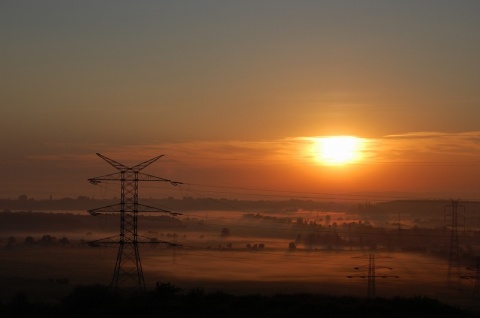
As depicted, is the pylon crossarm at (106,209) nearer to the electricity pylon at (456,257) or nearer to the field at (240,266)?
the field at (240,266)

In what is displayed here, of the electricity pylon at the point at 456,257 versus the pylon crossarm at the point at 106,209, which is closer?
the pylon crossarm at the point at 106,209

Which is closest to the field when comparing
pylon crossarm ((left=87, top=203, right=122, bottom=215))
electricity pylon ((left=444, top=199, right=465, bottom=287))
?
electricity pylon ((left=444, top=199, right=465, bottom=287))

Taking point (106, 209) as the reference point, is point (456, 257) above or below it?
below

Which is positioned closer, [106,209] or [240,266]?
[106,209]

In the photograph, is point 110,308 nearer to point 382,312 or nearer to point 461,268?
point 382,312

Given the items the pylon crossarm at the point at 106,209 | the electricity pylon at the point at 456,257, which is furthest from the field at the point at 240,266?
the pylon crossarm at the point at 106,209

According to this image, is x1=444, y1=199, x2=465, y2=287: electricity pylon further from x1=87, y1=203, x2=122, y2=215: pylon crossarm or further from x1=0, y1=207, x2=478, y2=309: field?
x1=87, y1=203, x2=122, y2=215: pylon crossarm

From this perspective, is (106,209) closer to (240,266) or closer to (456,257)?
→ (240,266)

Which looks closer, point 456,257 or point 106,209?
point 106,209

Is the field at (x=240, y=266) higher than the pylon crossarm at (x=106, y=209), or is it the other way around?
the pylon crossarm at (x=106, y=209)

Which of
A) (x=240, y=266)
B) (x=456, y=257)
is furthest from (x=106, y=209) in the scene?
(x=456, y=257)

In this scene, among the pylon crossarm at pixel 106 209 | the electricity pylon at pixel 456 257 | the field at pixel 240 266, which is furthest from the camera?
the electricity pylon at pixel 456 257
